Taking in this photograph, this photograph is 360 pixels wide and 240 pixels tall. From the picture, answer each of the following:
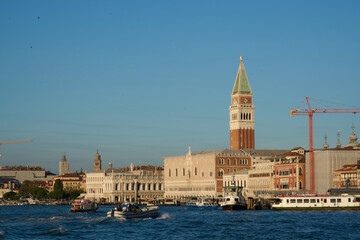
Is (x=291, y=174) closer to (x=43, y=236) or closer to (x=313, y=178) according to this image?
(x=313, y=178)

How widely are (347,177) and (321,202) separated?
1884cm

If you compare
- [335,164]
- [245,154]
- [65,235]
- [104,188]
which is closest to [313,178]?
[335,164]

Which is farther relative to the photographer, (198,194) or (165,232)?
(198,194)

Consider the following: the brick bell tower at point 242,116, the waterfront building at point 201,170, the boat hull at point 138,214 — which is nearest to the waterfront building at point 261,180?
the waterfront building at point 201,170

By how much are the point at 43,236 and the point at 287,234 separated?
62.1 feet

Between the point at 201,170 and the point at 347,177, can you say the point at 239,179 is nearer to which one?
the point at 201,170

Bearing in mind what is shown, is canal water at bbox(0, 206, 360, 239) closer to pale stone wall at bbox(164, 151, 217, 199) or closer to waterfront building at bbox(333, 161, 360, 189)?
waterfront building at bbox(333, 161, 360, 189)

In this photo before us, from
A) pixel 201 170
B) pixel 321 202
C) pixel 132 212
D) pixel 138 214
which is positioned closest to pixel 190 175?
pixel 201 170

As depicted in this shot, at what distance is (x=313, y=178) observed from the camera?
124750mm

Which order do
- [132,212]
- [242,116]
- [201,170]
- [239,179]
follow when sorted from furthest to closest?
[242,116] < [201,170] < [239,179] < [132,212]

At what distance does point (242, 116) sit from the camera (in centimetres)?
17538

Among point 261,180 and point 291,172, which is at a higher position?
point 291,172

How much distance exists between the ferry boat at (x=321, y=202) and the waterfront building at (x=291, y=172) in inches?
931

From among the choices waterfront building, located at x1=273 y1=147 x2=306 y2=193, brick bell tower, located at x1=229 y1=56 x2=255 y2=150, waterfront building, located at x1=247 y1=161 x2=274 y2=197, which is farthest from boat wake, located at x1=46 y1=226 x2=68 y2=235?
brick bell tower, located at x1=229 y1=56 x2=255 y2=150
